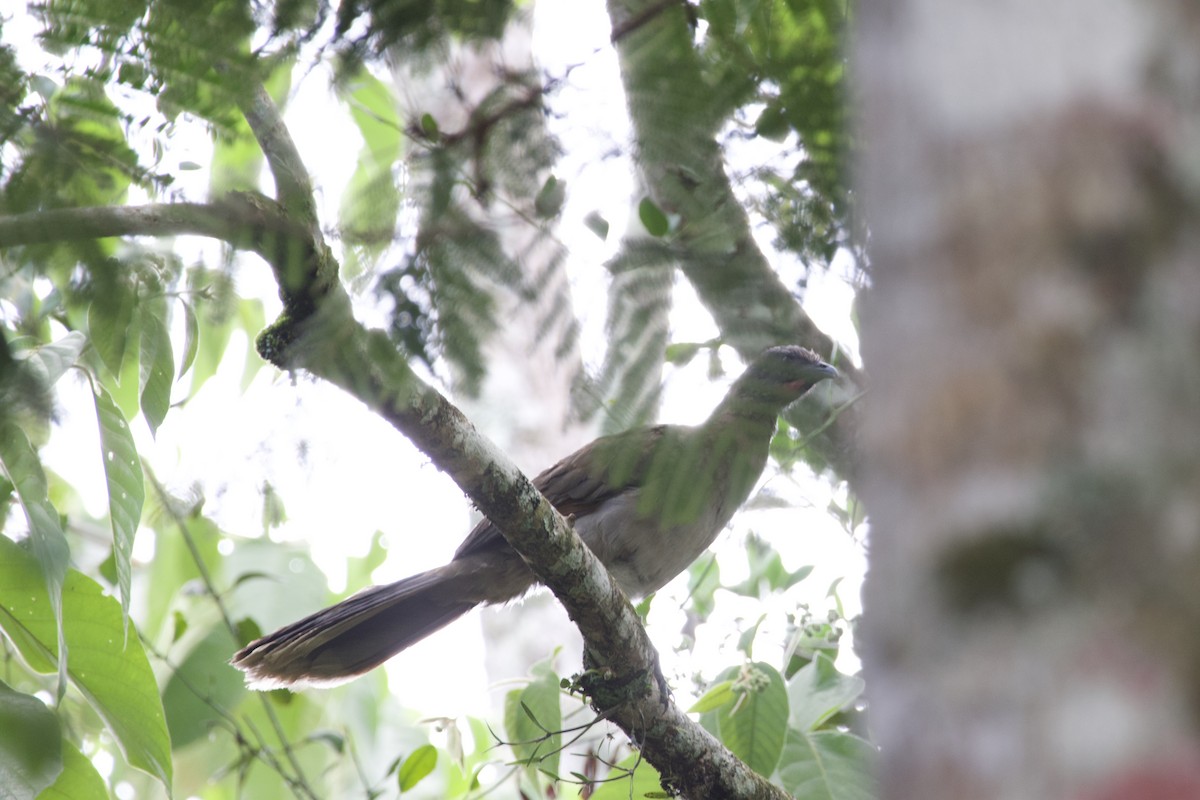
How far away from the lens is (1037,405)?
806 millimetres

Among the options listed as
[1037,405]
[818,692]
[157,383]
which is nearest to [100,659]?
[157,383]

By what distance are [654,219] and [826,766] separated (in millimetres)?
2239

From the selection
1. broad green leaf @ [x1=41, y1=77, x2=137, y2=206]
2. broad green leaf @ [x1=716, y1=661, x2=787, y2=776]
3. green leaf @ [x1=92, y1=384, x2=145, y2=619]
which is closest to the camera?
broad green leaf @ [x1=41, y1=77, x2=137, y2=206]

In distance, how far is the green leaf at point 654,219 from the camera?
89.4 inches

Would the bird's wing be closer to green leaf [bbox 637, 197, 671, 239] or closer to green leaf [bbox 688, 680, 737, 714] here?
green leaf [bbox 688, 680, 737, 714]

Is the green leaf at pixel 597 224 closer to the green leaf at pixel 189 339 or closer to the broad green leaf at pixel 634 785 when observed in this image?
the green leaf at pixel 189 339

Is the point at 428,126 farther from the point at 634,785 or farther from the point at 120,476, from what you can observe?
the point at 634,785

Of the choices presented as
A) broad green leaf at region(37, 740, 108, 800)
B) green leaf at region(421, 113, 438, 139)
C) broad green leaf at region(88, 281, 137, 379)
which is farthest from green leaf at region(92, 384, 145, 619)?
green leaf at region(421, 113, 438, 139)

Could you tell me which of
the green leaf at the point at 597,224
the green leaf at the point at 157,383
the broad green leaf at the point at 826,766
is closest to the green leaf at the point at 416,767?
the broad green leaf at the point at 826,766

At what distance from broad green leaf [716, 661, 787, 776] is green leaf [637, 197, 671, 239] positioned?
177 centimetres

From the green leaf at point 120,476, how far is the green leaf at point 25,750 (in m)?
0.34

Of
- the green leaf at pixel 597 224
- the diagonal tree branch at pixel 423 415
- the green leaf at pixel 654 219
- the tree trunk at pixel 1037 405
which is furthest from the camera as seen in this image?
the green leaf at pixel 654 219

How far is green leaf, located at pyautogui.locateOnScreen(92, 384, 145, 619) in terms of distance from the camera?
9.77ft

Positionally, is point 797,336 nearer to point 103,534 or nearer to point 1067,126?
point 1067,126
